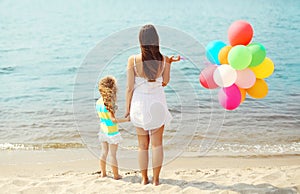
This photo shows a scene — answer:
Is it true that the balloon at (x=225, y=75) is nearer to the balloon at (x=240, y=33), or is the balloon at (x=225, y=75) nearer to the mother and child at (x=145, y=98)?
the balloon at (x=240, y=33)

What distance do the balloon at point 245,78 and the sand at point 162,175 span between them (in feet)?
2.96

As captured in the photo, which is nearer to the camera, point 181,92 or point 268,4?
point 181,92

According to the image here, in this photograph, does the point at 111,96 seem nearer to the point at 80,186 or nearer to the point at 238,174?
the point at 80,186

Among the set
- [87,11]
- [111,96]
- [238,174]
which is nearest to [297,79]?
[238,174]

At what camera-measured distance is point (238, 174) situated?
15.5ft

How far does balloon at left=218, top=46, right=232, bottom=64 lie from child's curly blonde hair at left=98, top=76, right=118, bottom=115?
37.5 inches

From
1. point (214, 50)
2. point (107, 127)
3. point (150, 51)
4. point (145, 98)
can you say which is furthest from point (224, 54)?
point (107, 127)

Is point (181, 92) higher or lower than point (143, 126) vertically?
higher

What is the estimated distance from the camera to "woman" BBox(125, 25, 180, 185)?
389 cm

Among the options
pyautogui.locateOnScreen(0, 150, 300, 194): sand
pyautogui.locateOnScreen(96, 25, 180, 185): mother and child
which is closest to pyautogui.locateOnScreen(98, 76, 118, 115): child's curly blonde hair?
pyautogui.locateOnScreen(96, 25, 180, 185): mother and child

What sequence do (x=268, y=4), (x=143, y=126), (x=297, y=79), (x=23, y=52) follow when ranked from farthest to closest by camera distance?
(x=268, y=4) < (x=23, y=52) < (x=297, y=79) < (x=143, y=126)

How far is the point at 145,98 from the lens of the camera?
3.99 metres

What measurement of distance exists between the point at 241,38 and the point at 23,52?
1162 centimetres

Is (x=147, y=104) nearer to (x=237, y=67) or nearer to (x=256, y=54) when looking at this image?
(x=237, y=67)
